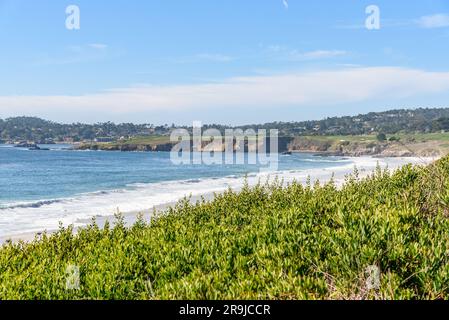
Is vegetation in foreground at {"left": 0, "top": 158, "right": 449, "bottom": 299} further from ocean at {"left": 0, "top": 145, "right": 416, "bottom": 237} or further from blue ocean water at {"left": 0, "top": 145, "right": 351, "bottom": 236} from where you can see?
blue ocean water at {"left": 0, "top": 145, "right": 351, "bottom": 236}

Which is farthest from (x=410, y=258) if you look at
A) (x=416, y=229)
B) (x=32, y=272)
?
(x=32, y=272)

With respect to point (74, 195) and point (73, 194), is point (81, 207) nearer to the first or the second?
point (74, 195)

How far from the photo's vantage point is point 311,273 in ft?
32.1

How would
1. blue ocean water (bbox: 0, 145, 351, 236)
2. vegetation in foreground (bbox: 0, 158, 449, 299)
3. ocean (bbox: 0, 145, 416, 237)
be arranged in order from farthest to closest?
blue ocean water (bbox: 0, 145, 351, 236) < ocean (bbox: 0, 145, 416, 237) < vegetation in foreground (bbox: 0, 158, 449, 299)

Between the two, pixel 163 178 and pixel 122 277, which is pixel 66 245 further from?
pixel 163 178

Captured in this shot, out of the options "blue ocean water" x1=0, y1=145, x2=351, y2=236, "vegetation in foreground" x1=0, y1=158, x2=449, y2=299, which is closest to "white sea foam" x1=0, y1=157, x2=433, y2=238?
"blue ocean water" x1=0, y1=145, x2=351, y2=236

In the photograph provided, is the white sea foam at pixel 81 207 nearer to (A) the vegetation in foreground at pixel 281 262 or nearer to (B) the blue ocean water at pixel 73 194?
(B) the blue ocean water at pixel 73 194

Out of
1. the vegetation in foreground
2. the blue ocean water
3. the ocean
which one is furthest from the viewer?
the blue ocean water

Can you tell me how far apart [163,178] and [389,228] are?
298 ft

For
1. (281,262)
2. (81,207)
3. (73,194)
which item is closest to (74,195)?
(73,194)

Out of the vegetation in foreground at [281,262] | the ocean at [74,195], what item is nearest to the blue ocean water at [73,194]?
the ocean at [74,195]

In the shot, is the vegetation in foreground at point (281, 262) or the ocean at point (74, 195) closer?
the vegetation in foreground at point (281, 262)

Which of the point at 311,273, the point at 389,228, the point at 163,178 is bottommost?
the point at 163,178

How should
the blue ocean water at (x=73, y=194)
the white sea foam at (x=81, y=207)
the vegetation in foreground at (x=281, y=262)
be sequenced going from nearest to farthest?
the vegetation in foreground at (x=281, y=262) < the white sea foam at (x=81, y=207) < the blue ocean water at (x=73, y=194)
